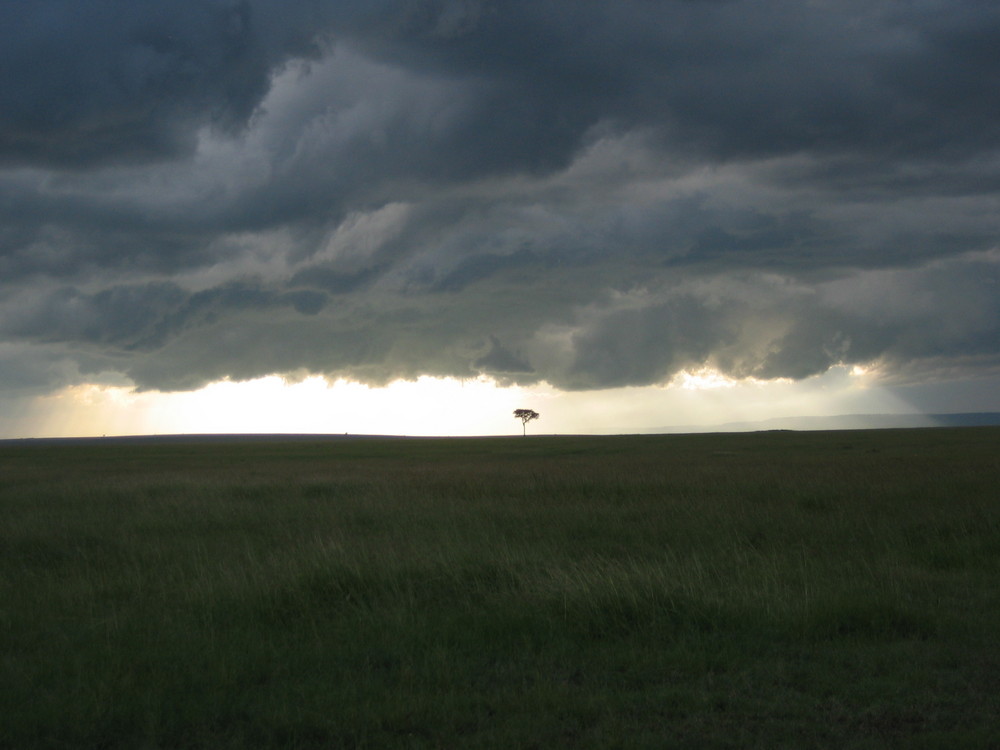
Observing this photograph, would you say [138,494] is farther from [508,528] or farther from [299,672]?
Answer: [299,672]

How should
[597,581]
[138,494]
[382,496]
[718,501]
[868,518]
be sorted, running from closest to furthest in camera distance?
[597,581]
[868,518]
[718,501]
[382,496]
[138,494]

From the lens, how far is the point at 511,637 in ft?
28.0

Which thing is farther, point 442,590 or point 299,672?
point 442,590

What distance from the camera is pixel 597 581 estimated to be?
9805 millimetres

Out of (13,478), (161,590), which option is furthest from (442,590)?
(13,478)

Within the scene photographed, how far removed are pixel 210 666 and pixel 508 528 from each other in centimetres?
1034

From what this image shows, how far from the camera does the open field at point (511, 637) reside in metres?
6.20

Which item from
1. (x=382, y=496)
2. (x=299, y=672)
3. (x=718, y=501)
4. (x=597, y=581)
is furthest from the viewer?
(x=382, y=496)

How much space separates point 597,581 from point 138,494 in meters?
23.3

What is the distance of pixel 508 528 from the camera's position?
17.6 metres

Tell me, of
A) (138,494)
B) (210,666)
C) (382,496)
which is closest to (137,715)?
(210,666)

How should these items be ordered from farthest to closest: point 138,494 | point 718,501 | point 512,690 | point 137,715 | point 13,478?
point 13,478 < point 138,494 < point 718,501 < point 512,690 < point 137,715

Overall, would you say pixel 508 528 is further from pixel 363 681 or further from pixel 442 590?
pixel 363 681

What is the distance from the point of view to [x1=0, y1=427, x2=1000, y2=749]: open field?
6.20m
